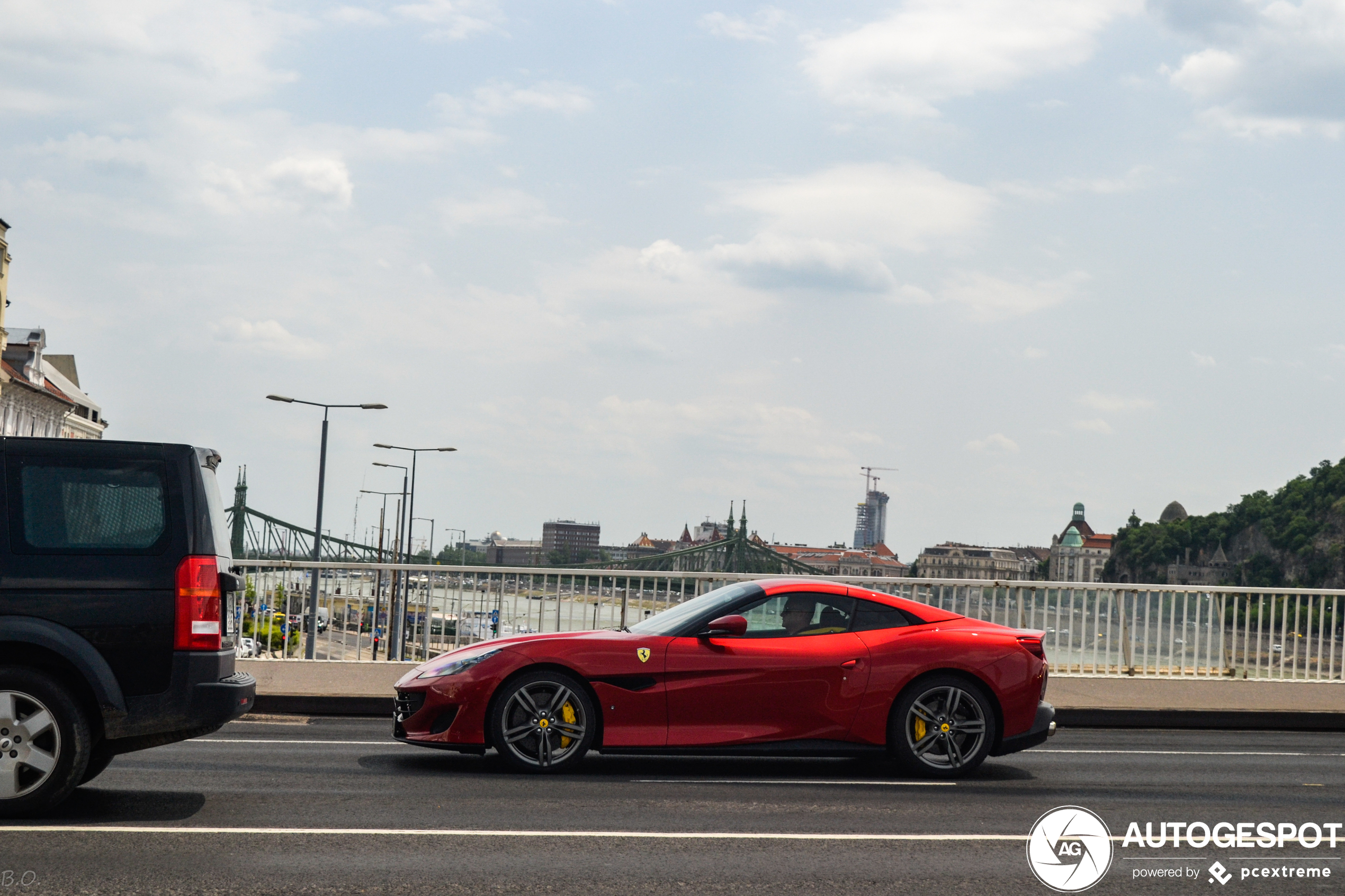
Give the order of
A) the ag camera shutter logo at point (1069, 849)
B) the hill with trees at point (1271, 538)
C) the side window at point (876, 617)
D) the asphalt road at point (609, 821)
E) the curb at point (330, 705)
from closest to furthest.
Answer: the asphalt road at point (609, 821), the ag camera shutter logo at point (1069, 849), the side window at point (876, 617), the curb at point (330, 705), the hill with trees at point (1271, 538)

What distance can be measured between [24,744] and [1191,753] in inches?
320

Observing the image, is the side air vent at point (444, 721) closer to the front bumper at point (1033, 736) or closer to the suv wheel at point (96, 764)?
the suv wheel at point (96, 764)

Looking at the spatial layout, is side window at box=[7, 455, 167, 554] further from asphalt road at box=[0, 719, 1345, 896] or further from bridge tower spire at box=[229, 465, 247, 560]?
bridge tower spire at box=[229, 465, 247, 560]

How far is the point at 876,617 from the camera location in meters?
8.96

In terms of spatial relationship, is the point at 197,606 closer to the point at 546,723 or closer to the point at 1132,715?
the point at 546,723

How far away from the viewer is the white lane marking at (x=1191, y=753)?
409 inches

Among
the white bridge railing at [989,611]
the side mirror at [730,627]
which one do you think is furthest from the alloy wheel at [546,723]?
the white bridge railing at [989,611]

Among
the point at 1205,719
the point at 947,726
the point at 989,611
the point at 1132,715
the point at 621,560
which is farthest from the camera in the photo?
the point at 621,560

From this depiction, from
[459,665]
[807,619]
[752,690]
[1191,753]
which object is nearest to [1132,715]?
[1191,753]

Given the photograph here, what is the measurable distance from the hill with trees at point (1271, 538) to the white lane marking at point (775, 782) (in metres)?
149

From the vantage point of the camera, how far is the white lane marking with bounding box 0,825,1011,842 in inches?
250

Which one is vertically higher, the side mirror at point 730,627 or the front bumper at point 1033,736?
the side mirror at point 730,627

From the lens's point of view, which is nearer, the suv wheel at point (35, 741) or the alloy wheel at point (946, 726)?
the suv wheel at point (35, 741)

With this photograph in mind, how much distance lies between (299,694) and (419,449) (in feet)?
141
